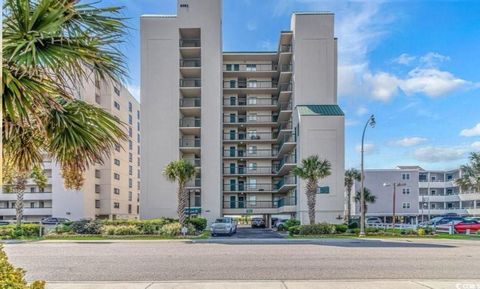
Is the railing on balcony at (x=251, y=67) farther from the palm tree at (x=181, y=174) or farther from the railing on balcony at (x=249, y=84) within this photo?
the palm tree at (x=181, y=174)

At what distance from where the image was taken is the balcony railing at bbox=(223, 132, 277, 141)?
157ft

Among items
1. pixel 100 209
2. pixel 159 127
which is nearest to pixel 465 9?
pixel 159 127

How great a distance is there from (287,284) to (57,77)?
7.36 m

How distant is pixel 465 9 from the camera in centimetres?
972

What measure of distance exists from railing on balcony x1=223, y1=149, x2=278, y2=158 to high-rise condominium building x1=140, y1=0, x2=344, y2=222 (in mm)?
624

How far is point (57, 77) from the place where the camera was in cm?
533

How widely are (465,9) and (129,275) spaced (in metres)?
11.7

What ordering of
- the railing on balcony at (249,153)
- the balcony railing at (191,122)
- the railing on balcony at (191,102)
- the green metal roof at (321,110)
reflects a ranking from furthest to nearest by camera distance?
the railing on balcony at (249,153) < the railing on balcony at (191,102) < the balcony railing at (191,122) < the green metal roof at (321,110)

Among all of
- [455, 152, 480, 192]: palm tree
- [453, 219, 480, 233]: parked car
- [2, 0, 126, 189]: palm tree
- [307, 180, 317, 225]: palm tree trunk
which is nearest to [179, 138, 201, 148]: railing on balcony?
[307, 180, 317, 225]: palm tree trunk

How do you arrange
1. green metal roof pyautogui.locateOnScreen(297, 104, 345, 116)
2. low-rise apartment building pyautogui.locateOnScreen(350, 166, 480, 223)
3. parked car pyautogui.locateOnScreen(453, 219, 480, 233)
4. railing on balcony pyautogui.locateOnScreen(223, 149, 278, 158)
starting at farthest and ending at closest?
low-rise apartment building pyautogui.locateOnScreen(350, 166, 480, 223), railing on balcony pyautogui.locateOnScreen(223, 149, 278, 158), green metal roof pyautogui.locateOnScreen(297, 104, 345, 116), parked car pyautogui.locateOnScreen(453, 219, 480, 233)

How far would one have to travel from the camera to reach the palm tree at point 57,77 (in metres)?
4.66

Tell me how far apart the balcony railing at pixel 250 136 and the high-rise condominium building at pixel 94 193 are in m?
13.0

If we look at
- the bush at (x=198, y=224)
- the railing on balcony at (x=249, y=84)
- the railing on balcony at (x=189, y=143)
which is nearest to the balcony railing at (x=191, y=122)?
the railing on balcony at (x=189, y=143)

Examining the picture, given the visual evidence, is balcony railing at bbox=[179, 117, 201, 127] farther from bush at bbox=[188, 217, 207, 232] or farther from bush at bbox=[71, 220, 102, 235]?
bush at bbox=[71, 220, 102, 235]
